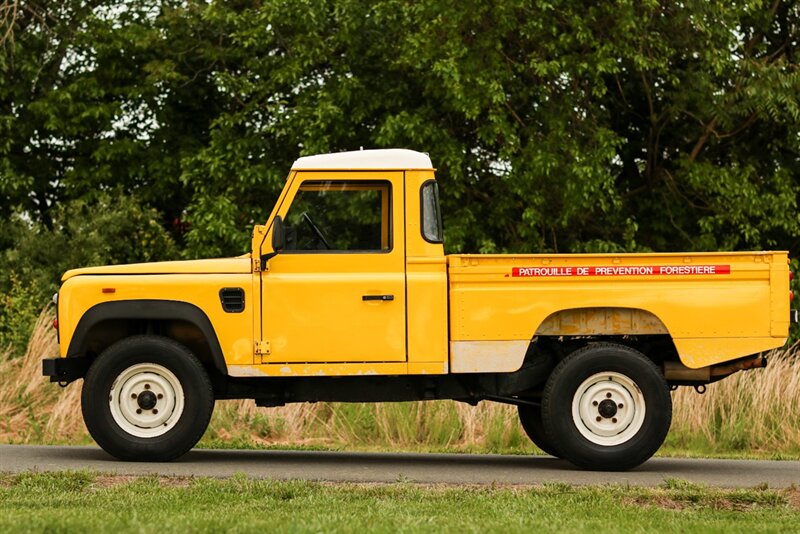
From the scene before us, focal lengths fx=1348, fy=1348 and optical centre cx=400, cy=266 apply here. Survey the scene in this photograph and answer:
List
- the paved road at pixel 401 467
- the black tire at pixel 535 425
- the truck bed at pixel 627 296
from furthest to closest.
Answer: the black tire at pixel 535 425 → the truck bed at pixel 627 296 → the paved road at pixel 401 467

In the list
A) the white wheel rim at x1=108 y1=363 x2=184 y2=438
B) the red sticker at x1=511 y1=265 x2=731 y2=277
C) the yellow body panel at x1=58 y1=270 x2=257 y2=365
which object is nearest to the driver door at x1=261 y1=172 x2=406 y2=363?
the yellow body panel at x1=58 y1=270 x2=257 y2=365

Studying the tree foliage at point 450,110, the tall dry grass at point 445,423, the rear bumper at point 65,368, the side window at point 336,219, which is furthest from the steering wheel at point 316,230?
the tree foliage at point 450,110

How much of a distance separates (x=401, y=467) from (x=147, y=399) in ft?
6.90

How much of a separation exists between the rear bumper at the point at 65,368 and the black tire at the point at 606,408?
3.78m

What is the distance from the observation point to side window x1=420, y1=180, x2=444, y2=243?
10.8 meters

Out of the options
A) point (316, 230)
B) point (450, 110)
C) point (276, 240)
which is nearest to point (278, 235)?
point (276, 240)

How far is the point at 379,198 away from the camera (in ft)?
35.7

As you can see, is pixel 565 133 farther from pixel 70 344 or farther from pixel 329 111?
pixel 70 344

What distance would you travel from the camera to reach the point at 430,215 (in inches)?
428

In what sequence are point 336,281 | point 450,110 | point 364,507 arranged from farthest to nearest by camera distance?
point 450,110 → point 336,281 → point 364,507

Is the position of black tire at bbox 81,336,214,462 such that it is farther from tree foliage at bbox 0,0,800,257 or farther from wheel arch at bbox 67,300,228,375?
tree foliage at bbox 0,0,800,257

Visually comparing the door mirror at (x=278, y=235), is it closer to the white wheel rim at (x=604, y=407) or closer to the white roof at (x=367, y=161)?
the white roof at (x=367, y=161)

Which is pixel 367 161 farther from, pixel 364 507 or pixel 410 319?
pixel 364 507

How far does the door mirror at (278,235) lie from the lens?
1058 centimetres
